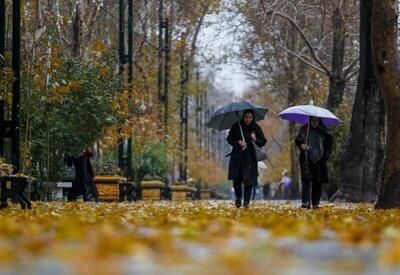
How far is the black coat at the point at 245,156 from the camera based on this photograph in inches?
707

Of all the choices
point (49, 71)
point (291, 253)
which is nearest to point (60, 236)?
point (291, 253)

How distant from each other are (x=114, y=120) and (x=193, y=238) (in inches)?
803

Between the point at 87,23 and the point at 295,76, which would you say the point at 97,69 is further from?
the point at 295,76

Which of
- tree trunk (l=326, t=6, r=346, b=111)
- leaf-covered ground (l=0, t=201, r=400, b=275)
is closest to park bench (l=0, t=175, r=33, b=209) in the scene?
leaf-covered ground (l=0, t=201, r=400, b=275)

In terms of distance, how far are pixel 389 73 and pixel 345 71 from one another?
64.5ft

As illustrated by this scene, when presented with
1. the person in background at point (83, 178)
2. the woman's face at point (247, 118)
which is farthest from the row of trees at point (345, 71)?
the person in background at point (83, 178)

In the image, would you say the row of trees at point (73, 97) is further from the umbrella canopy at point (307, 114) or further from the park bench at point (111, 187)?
the umbrella canopy at point (307, 114)

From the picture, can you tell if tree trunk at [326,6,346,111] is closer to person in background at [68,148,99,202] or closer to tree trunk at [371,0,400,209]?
person in background at [68,148,99,202]

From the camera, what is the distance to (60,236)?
19.7ft

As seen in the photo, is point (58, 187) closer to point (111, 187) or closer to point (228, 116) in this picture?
point (111, 187)

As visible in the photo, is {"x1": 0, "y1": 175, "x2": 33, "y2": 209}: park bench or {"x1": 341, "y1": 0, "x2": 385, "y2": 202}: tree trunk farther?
{"x1": 341, "y1": 0, "x2": 385, "y2": 202}: tree trunk

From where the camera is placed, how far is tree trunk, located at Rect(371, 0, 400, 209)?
50.4 ft

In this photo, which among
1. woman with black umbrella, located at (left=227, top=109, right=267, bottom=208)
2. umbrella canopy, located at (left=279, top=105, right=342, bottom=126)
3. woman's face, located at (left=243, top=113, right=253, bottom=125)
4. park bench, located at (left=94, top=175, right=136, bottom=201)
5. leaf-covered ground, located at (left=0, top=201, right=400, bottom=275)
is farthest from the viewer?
park bench, located at (left=94, top=175, right=136, bottom=201)

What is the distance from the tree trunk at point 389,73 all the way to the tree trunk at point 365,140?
9.37 meters
